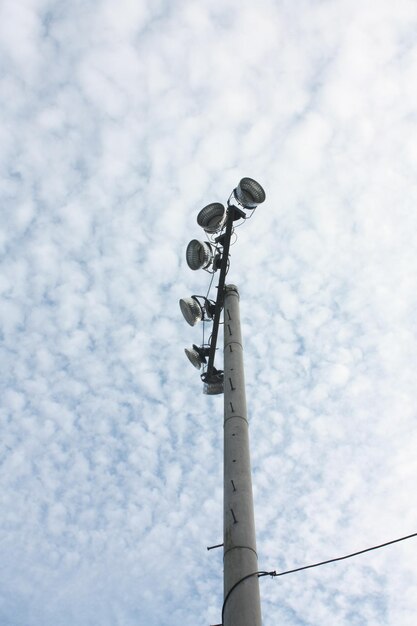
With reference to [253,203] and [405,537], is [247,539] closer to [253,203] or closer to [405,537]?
[405,537]

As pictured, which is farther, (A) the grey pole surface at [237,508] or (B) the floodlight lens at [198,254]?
(B) the floodlight lens at [198,254]

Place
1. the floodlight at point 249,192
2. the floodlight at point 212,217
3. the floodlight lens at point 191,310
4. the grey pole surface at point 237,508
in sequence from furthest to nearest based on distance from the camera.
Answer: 1. the floodlight lens at point 191,310
2. the floodlight at point 212,217
3. the floodlight at point 249,192
4. the grey pole surface at point 237,508

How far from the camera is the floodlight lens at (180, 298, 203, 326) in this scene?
379 inches

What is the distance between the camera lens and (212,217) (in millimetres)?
9516

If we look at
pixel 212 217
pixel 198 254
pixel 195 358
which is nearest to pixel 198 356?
pixel 195 358

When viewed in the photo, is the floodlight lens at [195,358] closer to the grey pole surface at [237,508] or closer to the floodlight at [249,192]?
the grey pole surface at [237,508]

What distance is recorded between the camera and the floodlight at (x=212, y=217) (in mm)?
9422

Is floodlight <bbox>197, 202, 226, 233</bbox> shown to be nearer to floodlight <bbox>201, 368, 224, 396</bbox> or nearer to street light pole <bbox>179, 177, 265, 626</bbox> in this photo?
street light pole <bbox>179, 177, 265, 626</bbox>

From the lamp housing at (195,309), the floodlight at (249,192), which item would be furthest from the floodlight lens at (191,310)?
the floodlight at (249,192)

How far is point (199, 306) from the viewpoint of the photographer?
9.75 m

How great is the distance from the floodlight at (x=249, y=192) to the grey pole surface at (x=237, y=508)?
2.91m

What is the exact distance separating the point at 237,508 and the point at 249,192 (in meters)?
5.79

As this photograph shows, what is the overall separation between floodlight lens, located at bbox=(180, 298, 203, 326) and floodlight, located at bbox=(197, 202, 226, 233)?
145 centimetres

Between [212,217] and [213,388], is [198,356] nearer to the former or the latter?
[213,388]
